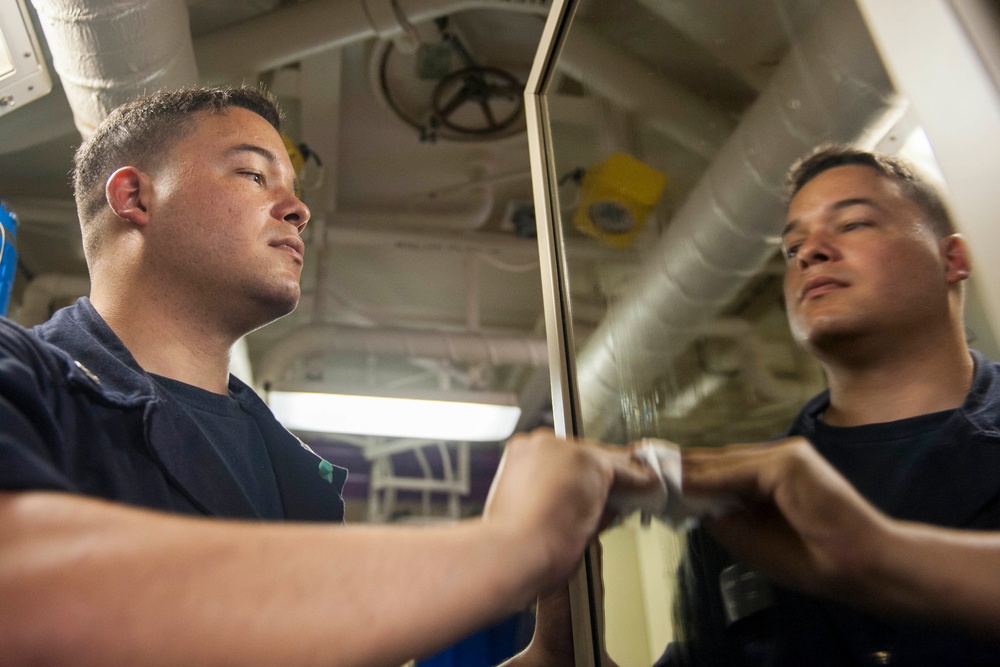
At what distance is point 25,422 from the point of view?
0.48m

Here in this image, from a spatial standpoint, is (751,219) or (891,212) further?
(751,219)

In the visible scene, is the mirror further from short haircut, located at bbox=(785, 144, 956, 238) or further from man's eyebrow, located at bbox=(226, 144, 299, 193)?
man's eyebrow, located at bbox=(226, 144, 299, 193)

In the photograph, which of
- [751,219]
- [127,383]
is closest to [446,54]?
[751,219]

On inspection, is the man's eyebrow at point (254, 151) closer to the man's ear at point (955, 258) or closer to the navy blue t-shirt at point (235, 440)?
the navy blue t-shirt at point (235, 440)

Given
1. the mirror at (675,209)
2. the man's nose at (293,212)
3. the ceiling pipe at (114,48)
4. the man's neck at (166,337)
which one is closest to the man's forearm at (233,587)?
the mirror at (675,209)

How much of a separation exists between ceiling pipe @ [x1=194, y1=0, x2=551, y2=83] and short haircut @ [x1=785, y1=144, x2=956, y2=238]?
1164 mm

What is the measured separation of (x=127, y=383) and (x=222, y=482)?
14 cm

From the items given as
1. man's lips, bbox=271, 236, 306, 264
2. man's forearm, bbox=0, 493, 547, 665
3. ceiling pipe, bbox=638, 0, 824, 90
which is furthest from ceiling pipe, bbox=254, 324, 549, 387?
man's forearm, bbox=0, 493, 547, 665

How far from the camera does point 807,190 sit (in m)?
0.56

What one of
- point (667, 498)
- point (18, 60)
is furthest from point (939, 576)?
point (18, 60)

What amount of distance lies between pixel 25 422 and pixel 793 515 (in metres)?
0.56

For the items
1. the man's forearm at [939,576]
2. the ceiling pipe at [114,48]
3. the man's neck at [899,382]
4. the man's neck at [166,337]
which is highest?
the ceiling pipe at [114,48]

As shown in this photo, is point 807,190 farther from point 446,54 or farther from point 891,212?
point 446,54

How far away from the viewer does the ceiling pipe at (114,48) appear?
1069 mm
